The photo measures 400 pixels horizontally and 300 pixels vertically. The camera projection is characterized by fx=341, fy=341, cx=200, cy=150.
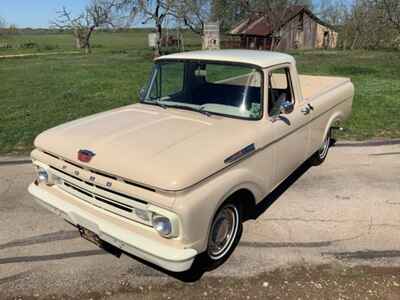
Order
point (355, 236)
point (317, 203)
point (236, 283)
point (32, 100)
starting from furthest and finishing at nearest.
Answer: point (32, 100) < point (317, 203) < point (355, 236) < point (236, 283)

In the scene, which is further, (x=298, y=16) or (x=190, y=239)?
(x=298, y=16)

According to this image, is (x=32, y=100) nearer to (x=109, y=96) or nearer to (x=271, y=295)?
(x=109, y=96)

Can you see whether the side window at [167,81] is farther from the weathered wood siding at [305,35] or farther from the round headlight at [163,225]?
the weathered wood siding at [305,35]

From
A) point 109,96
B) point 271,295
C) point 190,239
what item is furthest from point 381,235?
point 109,96

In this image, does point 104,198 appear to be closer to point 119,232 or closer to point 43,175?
point 119,232

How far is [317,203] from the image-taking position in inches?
173

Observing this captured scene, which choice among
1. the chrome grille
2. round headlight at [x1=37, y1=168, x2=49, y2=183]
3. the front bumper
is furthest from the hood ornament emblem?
round headlight at [x1=37, y1=168, x2=49, y2=183]

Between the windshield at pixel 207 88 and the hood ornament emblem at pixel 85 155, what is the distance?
130 cm

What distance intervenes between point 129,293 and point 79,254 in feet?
2.65

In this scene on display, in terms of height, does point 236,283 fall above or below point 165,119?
below

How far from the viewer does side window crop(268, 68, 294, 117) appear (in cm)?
364

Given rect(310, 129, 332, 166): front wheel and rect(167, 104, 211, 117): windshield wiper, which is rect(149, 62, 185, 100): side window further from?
rect(310, 129, 332, 166): front wheel

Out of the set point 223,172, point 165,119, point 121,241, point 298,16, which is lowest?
point 121,241

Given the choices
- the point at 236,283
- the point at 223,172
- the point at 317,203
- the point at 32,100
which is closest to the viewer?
the point at 223,172
